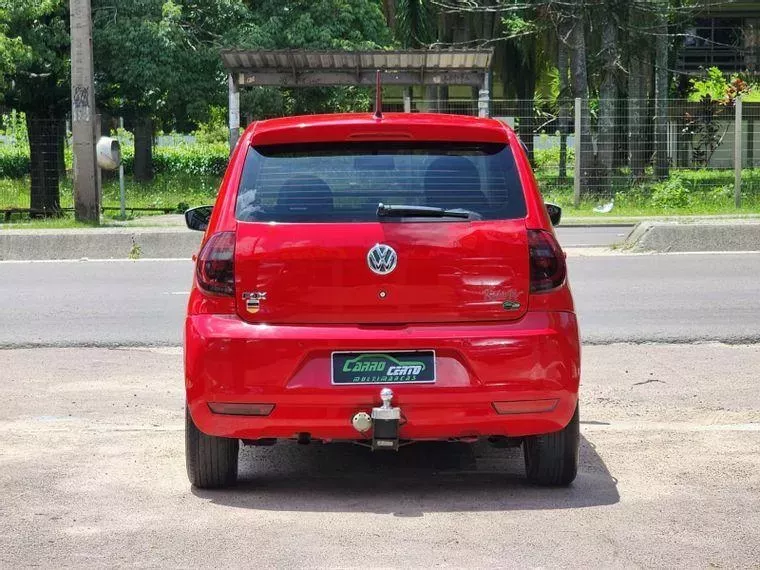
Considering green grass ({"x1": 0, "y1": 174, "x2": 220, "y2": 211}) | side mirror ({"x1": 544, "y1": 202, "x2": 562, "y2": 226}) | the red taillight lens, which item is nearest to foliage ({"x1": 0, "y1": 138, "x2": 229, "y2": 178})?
green grass ({"x1": 0, "y1": 174, "x2": 220, "y2": 211})

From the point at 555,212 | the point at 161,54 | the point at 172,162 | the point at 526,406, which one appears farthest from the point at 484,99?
the point at 172,162

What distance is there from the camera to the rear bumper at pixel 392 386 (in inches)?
202

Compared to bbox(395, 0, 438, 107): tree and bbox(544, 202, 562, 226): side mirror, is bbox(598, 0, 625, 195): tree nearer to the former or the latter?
bbox(395, 0, 438, 107): tree

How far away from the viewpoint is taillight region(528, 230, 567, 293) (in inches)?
208

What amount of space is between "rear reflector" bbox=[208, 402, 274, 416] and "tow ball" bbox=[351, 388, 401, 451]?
0.35 metres

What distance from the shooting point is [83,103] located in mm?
18172

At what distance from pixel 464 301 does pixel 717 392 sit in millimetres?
3045

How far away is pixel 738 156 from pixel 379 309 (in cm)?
1897

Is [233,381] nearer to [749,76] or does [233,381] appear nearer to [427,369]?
→ [427,369]

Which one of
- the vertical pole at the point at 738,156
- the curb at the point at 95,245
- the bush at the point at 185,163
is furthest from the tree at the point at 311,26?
the curb at the point at 95,245

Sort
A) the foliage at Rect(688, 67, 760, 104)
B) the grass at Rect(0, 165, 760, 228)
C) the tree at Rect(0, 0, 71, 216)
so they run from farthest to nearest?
1. the foliage at Rect(688, 67, 760, 104)
2. the tree at Rect(0, 0, 71, 216)
3. the grass at Rect(0, 165, 760, 228)

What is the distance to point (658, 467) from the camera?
5.93 meters

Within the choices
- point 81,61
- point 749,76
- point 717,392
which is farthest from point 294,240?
point 749,76

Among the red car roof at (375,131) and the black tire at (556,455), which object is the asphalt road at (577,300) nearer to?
the black tire at (556,455)
